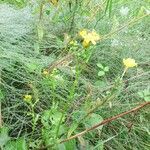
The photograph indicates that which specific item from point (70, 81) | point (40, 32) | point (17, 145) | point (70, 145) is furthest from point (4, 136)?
point (40, 32)

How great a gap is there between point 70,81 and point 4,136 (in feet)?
1.17

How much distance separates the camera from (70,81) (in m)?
1.52

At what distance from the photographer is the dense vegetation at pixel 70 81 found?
1.26m

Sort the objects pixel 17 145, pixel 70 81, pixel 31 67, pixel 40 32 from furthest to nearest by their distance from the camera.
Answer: pixel 40 32
pixel 70 81
pixel 31 67
pixel 17 145

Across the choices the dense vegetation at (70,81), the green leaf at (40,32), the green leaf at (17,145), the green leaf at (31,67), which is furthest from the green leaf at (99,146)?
the green leaf at (40,32)

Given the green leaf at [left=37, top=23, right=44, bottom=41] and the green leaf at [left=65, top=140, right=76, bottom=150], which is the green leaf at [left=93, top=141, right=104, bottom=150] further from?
the green leaf at [left=37, top=23, right=44, bottom=41]

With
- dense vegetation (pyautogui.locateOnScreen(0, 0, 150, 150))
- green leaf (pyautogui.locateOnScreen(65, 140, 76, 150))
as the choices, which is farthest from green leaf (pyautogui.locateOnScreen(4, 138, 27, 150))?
green leaf (pyautogui.locateOnScreen(65, 140, 76, 150))

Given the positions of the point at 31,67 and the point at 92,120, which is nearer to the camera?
the point at 92,120

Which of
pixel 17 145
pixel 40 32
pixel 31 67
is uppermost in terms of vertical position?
pixel 40 32

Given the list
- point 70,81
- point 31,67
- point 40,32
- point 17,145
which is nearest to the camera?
point 17,145

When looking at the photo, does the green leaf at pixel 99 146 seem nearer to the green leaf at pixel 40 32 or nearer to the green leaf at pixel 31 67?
the green leaf at pixel 31 67

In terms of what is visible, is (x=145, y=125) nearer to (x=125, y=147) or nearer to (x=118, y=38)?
(x=125, y=147)

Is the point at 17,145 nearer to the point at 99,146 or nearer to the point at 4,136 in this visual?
the point at 4,136

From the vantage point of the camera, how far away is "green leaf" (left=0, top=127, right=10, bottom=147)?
125cm
